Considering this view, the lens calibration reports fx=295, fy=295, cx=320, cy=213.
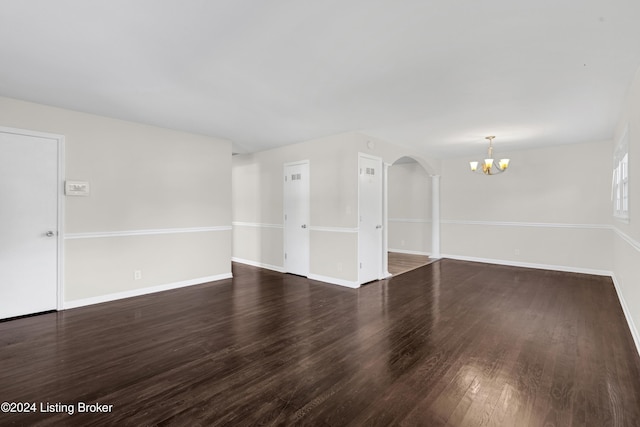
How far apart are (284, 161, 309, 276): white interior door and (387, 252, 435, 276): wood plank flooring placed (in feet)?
5.95

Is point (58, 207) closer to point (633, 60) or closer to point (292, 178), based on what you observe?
point (292, 178)

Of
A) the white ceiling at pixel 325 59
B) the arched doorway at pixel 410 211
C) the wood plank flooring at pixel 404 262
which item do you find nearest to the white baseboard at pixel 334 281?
the wood plank flooring at pixel 404 262

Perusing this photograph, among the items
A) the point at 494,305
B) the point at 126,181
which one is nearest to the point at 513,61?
the point at 494,305

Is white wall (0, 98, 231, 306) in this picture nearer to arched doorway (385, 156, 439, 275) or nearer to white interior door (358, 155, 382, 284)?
white interior door (358, 155, 382, 284)

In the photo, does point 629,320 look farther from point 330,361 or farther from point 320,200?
point 320,200

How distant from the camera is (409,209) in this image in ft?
26.6

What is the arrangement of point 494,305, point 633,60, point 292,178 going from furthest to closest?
1. point 292,178
2. point 494,305
3. point 633,60

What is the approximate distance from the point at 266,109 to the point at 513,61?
2561 mm

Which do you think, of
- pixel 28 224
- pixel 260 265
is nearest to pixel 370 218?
pixel 260 265

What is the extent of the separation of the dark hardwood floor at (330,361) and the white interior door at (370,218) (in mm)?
875

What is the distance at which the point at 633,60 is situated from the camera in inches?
95.2

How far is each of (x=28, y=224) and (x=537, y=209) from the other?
328 inches

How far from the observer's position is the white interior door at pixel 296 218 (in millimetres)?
5355

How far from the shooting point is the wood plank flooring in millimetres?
6097
